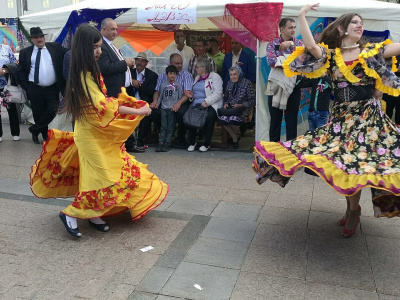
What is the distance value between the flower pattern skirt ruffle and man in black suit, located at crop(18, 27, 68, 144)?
5.00 meters

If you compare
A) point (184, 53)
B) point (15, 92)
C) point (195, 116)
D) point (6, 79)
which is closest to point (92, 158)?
point (195, 116)

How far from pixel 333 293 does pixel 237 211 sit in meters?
1.77

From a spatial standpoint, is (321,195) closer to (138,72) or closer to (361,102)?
(361,102)

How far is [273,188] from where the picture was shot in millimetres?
5754

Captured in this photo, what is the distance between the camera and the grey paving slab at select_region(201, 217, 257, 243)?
4250mm

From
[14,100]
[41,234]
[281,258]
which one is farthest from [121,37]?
[281,258]

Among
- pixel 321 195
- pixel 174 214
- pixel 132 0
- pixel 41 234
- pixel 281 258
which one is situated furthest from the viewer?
A: pixel 132 0

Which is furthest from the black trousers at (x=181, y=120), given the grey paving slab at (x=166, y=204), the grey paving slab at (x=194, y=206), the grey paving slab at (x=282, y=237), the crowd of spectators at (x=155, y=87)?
the grey paving slab at (x=282, y=237)

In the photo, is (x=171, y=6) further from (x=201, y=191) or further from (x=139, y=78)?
(x=201, y=191)

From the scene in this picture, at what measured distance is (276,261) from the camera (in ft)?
12.4

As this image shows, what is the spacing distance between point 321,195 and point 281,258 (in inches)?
73.3

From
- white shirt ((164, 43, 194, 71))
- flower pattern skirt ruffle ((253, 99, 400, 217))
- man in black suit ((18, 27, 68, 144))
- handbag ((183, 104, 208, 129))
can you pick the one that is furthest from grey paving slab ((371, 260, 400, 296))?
man in black suit ((18, 27, 68, 144))

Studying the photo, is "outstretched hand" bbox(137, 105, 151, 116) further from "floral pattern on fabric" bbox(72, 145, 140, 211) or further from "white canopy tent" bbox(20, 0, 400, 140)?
"white canopy tent" bbox(20, 0, 400, 140)

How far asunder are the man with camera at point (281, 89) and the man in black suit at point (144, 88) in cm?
215
